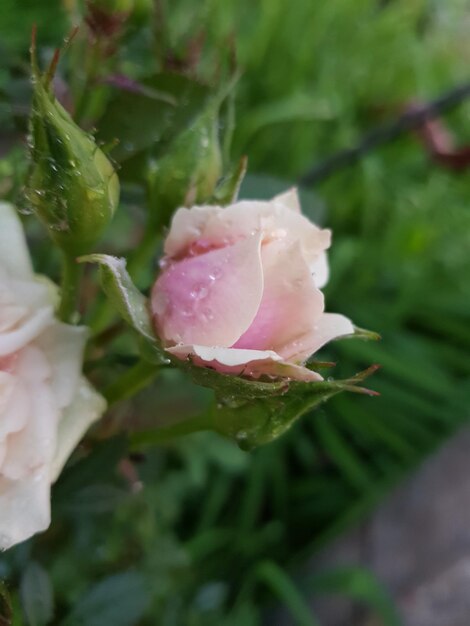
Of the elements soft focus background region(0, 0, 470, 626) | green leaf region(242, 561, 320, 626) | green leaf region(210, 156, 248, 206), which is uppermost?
green leaf region(210, 156, 248, 206)

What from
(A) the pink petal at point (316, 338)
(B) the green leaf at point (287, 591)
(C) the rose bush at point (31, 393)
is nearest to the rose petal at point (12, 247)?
(C) the rose bush at point (31, 393)

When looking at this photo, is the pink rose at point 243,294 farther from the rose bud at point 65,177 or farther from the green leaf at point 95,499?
the green leaf at point 95,499

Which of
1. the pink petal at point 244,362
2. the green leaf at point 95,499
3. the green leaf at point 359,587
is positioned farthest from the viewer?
the green leaf at point 359,587

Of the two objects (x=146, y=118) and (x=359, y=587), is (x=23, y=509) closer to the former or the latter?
(x=146, y=118)

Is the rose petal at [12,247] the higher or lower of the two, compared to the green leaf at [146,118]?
lower

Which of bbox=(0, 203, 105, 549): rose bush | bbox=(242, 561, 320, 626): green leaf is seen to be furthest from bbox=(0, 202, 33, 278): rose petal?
bbox=(242, 561, 320, 626): green leaf

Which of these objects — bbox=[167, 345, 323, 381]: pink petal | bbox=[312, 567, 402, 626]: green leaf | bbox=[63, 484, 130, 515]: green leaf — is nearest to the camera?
bbox=[167, 345, 323, 381]: pink petal

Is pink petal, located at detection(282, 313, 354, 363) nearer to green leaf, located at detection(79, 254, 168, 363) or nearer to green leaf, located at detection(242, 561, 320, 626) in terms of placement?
green leaf, located at detection(79, 254, 168, 363)
